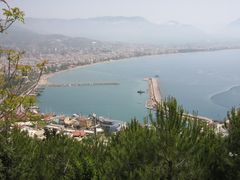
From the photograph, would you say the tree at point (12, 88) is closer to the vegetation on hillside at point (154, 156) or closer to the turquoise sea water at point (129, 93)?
the vegetation on hillside at point (154, 156)

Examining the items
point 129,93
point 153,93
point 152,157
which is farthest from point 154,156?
point 129,93

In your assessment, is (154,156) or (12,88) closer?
(12,88)

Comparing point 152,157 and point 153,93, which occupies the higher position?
point 152,157

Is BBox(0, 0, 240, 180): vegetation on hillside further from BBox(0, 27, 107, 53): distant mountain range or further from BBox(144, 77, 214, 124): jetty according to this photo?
BBox(0, 27, 107, 53): distant mountain range

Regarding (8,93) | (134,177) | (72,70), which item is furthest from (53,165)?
(72,70)

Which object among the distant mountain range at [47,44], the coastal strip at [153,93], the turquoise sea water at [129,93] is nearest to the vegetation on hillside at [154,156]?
the turquoise sea water at [129,93]

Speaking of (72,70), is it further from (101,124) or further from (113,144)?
(113,144)

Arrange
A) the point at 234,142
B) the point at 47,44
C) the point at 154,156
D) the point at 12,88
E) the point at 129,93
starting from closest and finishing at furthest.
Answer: the point at 12,88
the point at 154,156
the point at 234,142
the point at 129,93
the point at 47,44

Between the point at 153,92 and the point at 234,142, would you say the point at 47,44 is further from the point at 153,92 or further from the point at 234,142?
the point at 234,142

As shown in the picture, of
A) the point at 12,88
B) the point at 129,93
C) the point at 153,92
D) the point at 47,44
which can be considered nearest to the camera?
the point at 12,88
